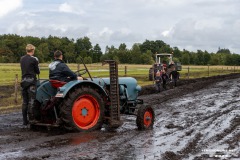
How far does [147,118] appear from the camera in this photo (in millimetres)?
8773

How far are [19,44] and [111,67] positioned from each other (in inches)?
2908

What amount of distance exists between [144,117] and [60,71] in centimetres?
211

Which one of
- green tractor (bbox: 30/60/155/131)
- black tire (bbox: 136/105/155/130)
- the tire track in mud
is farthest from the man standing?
the tire track in mud

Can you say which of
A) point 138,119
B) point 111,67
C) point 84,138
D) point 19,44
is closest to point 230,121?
point 138,119

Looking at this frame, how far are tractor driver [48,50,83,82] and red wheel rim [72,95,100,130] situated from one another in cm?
48

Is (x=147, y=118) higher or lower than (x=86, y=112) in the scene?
lower

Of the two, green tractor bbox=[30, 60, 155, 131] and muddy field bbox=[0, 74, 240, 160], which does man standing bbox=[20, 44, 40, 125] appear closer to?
green tractor bbox=[30, 60, 155, 131]

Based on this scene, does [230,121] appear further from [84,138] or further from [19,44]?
[19,44]

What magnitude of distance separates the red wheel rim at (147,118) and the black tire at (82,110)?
3.53 ft

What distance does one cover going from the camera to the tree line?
70125 mm

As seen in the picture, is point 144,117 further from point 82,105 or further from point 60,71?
point 60,71

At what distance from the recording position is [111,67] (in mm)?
8289

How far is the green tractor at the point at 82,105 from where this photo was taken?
7.68m

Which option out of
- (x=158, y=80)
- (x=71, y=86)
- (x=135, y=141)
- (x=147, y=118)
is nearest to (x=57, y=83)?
(x=71, y=86)
